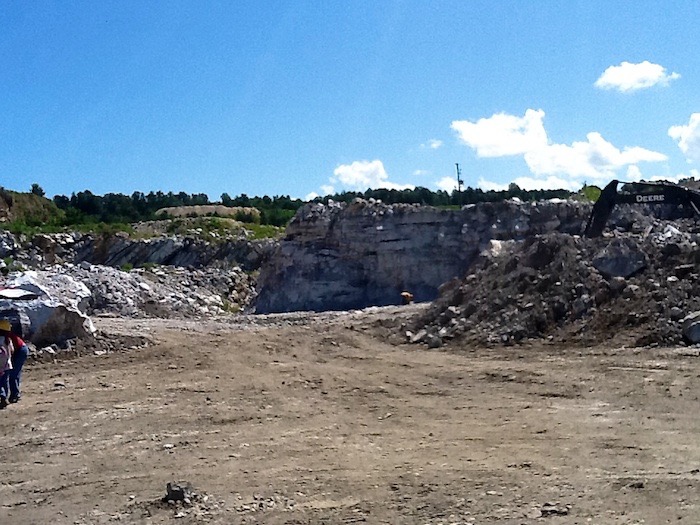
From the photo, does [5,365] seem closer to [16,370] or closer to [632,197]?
[16,370]

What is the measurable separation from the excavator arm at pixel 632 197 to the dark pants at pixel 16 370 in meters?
13.0

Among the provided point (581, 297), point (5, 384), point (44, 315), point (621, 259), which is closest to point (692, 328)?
point (581, 297)

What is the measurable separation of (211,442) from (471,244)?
1881 cm

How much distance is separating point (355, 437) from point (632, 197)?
1288 centimetres

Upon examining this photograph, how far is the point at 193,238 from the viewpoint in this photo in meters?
36.8

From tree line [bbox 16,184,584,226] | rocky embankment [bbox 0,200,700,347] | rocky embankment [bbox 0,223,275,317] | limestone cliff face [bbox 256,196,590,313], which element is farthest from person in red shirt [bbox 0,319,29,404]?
tree line [bbox 16,184,584,226]

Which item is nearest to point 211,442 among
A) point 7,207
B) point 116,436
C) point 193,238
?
point 116,436

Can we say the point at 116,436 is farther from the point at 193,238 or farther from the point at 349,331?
the point at 193,238

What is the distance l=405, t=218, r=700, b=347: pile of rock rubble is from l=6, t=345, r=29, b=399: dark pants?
670cm

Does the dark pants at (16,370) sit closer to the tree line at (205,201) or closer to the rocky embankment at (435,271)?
the rocky embankment at (435,271)

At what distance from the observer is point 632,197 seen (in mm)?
17750

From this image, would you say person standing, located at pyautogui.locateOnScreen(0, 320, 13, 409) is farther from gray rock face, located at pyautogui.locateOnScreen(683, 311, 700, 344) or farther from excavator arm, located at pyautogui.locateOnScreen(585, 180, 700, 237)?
excavator arm, located at pyautogui.locateOnScreen(585, 180, 700, 237)

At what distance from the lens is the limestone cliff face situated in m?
24.9

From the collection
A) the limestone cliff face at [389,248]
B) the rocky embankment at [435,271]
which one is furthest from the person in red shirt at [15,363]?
the limestone cliff face at [389,248]
